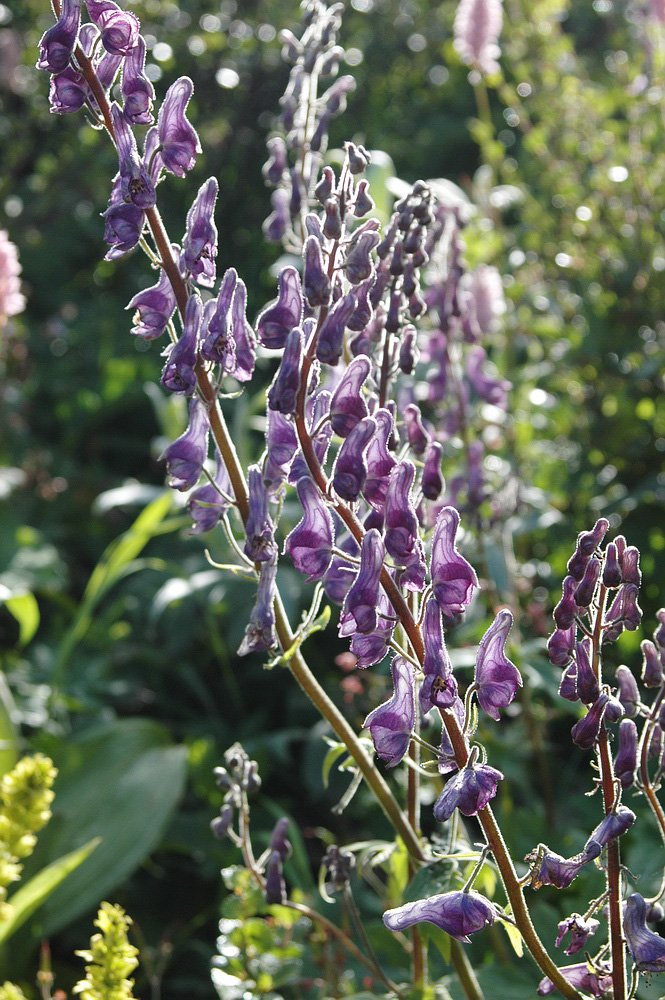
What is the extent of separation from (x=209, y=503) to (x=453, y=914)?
578 mm

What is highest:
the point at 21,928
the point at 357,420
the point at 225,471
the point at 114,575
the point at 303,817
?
the point at 357,420

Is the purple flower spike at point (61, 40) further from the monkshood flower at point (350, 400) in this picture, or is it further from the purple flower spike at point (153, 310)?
the monkshood flower at point (350, 400)

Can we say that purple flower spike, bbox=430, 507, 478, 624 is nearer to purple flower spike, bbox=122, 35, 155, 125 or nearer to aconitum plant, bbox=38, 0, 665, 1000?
aconitum plant, bbox=38, 0, 665, 1000

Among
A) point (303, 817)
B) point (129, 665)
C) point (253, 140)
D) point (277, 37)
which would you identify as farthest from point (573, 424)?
point (277, 37)

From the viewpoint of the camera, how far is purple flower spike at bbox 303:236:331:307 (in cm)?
108

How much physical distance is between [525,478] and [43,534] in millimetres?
2067

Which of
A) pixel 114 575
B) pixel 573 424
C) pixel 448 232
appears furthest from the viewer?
pixel 573 424

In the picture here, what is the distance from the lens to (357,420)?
1109 mm

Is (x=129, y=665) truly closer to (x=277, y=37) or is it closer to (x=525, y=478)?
(x=525, y=478)

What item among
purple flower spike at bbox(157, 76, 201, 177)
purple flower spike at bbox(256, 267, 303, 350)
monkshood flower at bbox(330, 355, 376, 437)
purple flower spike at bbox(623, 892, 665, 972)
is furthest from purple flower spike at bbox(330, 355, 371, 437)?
purple flower spike at bbox(623, 892, 665, 972)

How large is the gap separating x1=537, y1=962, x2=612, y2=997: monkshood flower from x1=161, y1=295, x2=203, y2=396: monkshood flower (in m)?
0.77

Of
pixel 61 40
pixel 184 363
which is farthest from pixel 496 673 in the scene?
pixel 61 40

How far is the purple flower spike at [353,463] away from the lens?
1035 mm

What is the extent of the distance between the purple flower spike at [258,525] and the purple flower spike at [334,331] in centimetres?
18
